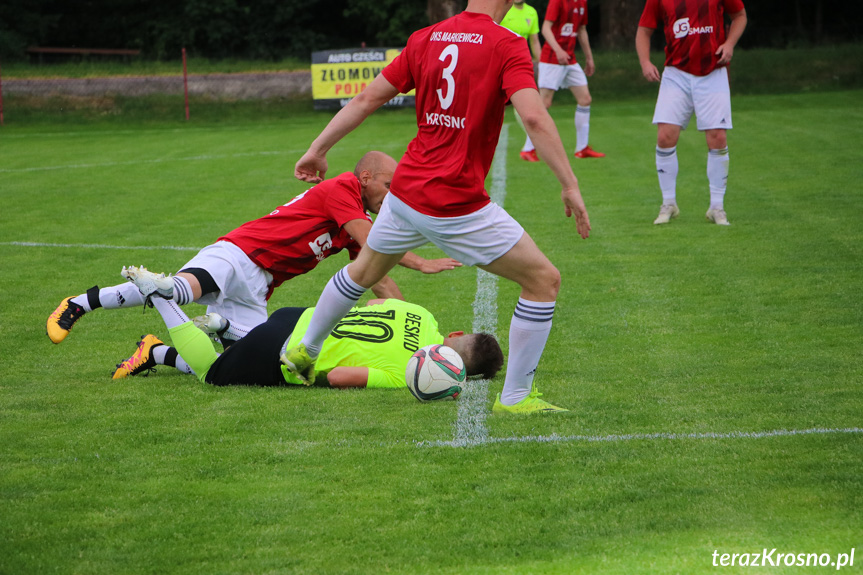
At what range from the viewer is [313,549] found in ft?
10.4

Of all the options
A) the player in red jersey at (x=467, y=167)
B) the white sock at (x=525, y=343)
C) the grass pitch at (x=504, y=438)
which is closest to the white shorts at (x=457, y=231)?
the player in red jersey at (x=467, y=167)

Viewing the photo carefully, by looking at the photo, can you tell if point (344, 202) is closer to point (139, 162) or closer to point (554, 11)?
point (554, 11)

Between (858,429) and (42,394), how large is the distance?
13.3ft

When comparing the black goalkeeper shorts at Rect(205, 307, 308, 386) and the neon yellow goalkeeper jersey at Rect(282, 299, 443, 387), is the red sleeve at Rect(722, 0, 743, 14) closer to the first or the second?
the neon yellow goalkeeper jersey at Rect(282, 299, 443, 387)

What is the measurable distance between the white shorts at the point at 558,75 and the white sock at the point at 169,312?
10732 millimetres

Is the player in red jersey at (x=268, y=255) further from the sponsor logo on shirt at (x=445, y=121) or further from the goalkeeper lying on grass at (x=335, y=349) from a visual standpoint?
the sponsor logo on shirt at (x=445, y=121)

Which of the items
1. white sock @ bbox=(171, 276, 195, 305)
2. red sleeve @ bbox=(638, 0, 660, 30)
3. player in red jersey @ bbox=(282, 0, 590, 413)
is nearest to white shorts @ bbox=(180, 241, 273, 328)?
white sock @ bbox=(171, 276, 195, 305)

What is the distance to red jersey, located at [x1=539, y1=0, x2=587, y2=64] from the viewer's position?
1485cm

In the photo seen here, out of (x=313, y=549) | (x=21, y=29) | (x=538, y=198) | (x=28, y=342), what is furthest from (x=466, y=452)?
(x=21, y=29)

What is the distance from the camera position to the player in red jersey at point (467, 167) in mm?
4148

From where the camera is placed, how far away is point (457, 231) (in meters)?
4.32

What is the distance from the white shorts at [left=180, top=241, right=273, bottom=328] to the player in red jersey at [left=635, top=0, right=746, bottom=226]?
513 cm

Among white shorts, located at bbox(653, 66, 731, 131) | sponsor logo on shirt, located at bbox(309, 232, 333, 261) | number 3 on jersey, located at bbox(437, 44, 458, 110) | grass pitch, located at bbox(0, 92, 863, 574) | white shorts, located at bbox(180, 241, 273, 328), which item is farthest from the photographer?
white shorts, located at bbox(653, 66, 731, 131)

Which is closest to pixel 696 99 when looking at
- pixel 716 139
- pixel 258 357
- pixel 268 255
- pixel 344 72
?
pixel 716 139
